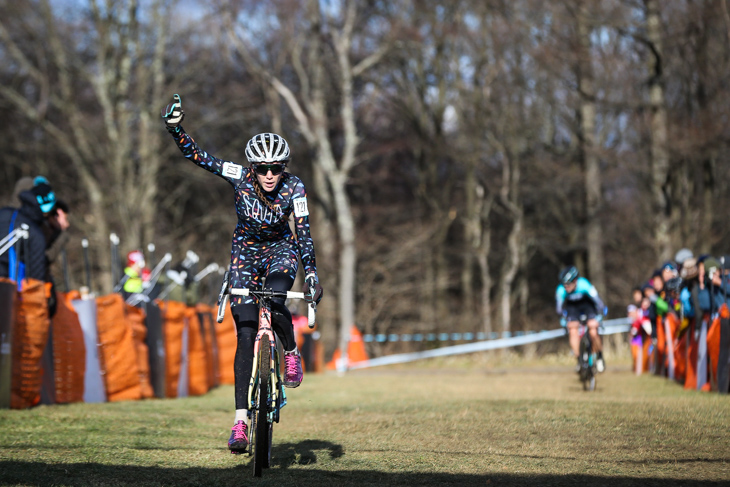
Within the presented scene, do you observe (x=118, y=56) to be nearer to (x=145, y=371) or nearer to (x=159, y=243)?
(x=159, y=243)

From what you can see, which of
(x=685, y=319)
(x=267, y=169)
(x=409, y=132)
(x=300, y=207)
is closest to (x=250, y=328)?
(x=300, y=207)

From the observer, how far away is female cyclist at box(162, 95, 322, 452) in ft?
21.7

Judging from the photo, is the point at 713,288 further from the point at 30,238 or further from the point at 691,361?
the point at 30,238

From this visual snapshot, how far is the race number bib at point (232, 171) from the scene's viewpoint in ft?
22.7

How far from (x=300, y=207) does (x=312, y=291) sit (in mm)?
712

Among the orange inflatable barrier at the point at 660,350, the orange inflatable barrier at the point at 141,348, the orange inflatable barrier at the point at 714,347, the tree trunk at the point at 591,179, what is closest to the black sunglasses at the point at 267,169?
the orange inflatable barrier at the point at 141,348

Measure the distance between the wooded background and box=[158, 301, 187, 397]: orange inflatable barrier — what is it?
15589 millimetres

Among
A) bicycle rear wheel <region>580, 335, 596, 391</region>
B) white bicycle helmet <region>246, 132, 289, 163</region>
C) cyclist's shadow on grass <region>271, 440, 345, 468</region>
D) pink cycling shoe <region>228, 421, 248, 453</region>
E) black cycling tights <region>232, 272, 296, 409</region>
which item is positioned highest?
white bicycle helmet <region>246, 132, 289, 163</region>

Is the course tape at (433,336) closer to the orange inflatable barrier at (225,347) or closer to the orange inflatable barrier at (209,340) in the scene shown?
the orange inflatable barrier at (225,347)

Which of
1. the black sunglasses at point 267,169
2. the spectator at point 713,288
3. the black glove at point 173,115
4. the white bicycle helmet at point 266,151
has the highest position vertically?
the black glove at point 173,115

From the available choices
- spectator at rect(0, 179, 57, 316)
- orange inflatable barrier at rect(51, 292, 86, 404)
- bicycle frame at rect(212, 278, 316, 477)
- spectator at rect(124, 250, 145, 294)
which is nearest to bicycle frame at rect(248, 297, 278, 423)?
bicycle frame at rect(212, 278, 316, 477)

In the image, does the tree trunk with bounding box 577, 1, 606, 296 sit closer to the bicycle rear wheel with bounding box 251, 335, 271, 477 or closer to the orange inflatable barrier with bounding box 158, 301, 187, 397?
the orange inflatable barrier with bounding box 158, 301, 187, 397

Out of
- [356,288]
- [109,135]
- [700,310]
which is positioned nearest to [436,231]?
[356,288]

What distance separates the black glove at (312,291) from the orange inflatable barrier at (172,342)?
25.1 feet
